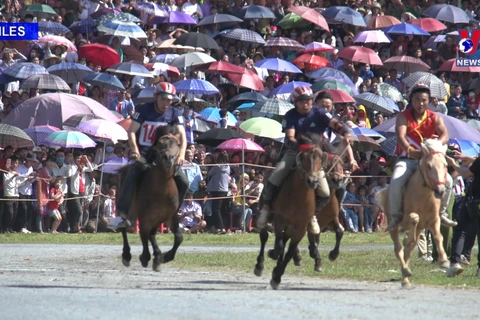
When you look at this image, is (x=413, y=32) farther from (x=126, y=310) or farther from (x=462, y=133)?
(x=126, y=310)

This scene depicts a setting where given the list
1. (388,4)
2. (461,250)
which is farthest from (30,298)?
(388,4)

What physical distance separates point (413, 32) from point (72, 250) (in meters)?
16.8

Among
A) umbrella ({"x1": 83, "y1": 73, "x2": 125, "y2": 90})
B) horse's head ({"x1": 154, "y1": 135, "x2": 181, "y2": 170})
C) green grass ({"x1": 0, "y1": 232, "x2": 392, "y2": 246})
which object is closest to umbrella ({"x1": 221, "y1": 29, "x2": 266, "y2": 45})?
umbrella ({"x1": 83, "y1": 73, "x2": 125, "y2": 90})

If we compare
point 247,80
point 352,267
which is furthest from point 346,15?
point 352,267

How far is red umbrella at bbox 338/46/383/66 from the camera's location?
1330 inches

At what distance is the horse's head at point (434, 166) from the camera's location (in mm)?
14570

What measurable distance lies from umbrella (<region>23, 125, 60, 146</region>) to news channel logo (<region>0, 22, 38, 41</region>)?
11.4 ft

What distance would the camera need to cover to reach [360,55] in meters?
33.8

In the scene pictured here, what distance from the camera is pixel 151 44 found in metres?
33.5

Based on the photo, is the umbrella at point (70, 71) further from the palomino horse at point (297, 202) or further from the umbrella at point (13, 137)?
the palomino horse at point (297, 202)

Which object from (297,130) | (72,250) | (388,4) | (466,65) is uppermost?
(388,4)

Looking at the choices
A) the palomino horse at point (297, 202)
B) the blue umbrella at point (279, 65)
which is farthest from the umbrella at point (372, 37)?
the palomino horse at point (297, 202)

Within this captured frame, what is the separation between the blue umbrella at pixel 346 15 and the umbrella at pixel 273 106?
6412 mm

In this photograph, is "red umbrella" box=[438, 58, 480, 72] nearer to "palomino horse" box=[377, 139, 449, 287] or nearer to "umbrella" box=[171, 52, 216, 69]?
"umbrella" box=[171, 52, 216, 69]
